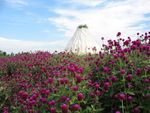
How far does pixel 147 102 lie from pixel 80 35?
15.3m

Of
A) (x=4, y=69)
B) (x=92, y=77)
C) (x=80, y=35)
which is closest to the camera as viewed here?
(x=92, y=77)

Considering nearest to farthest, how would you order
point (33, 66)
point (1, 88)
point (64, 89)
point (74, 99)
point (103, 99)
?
point (74, 99) < point (64, 89) < point (103, 99) < point (1, 88) < point (33, 66)

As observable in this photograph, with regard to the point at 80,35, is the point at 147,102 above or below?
below

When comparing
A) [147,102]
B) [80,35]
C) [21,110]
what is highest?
[80,35]

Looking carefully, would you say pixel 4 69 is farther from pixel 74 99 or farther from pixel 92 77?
pixel 74 99

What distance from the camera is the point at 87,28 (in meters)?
19.6

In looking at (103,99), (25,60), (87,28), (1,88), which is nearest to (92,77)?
(103,99)

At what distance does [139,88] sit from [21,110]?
251 cm

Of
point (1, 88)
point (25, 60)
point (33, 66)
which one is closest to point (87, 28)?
point (25, 60)

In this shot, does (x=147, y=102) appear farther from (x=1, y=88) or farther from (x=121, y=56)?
(x=1, y=88)

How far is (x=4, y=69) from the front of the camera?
30.7 feet

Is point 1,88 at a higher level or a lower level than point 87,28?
lower

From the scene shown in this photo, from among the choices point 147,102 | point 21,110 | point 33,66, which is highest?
point 33,66

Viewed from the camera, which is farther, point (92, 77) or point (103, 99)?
point (92, 77)
